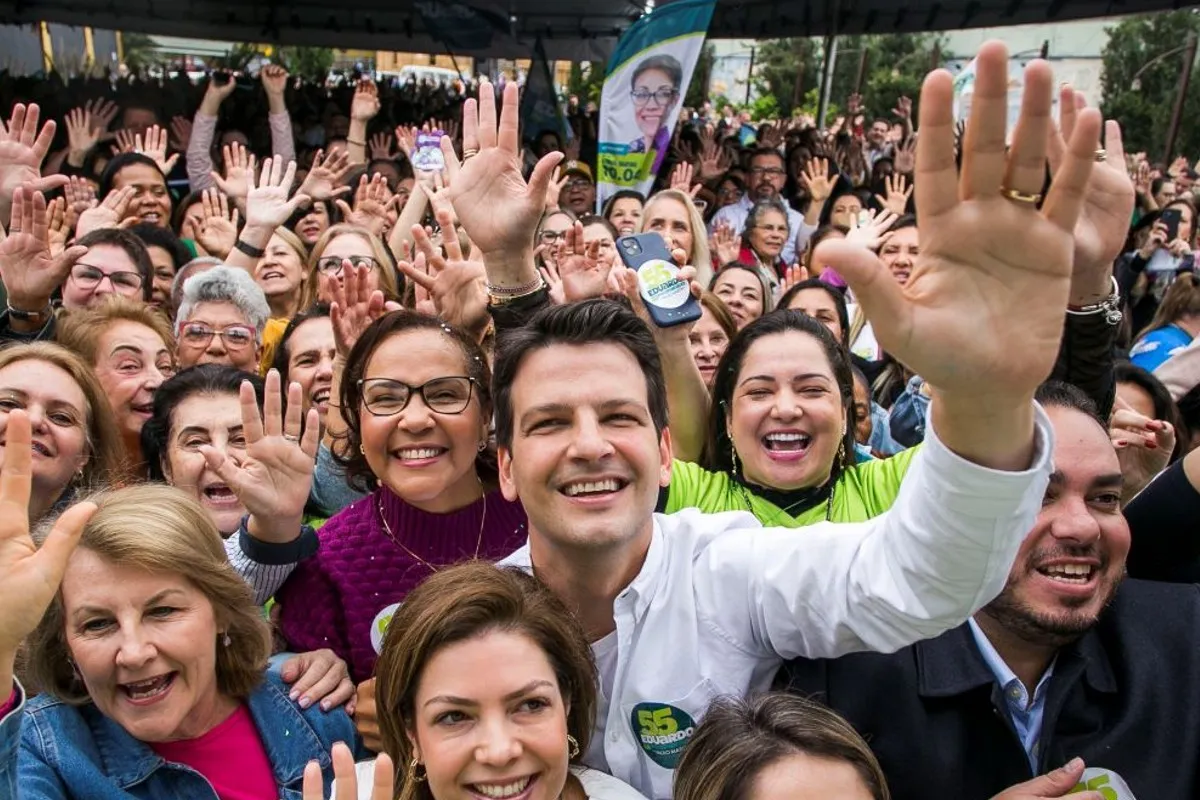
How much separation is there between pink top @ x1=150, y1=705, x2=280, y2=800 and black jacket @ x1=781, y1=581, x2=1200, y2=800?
107 cm

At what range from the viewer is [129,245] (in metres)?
4.35

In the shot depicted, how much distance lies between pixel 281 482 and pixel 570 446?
80 centimetres

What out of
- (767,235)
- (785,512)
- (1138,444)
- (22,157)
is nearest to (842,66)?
(767,235)

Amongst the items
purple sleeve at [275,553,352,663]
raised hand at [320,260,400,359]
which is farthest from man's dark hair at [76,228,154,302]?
purple sleeve at [275,553,352,663]

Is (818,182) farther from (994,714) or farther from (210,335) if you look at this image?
(994,714)

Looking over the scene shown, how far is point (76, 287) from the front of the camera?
4125 millimetres

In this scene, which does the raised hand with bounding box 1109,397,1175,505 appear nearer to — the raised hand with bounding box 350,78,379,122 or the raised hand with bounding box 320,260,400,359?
the raised hand with bounding box 320,260,400,359

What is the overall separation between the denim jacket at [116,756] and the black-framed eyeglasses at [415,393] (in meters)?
0.76

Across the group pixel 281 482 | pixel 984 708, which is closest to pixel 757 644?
pixel 984 708

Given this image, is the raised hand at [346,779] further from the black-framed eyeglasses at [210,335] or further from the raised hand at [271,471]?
the black-framed eyeglasses at [210,335]

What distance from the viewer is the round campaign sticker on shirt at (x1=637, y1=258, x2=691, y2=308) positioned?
9.96 ft

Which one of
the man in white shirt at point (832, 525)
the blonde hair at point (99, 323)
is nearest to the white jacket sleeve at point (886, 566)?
the man in white shirt at point (832, 525)

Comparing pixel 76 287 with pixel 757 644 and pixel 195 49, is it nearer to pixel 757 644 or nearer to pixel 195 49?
pixel 757 644

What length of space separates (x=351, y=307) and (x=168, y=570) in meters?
1.40
